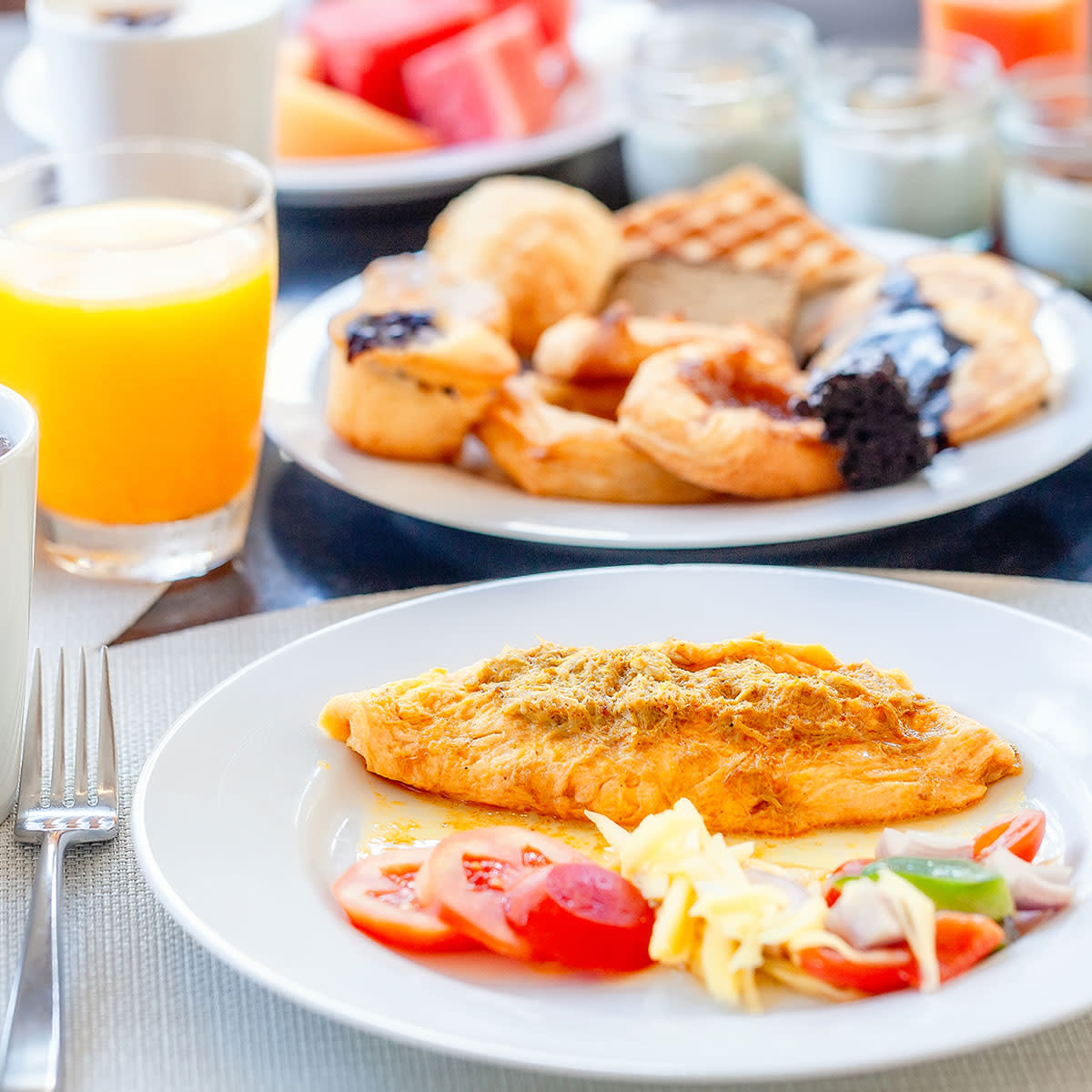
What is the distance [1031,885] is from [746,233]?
1.60 meters

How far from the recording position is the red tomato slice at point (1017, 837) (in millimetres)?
1182

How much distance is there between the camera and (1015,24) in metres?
3.16

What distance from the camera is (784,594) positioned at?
1.54 meters

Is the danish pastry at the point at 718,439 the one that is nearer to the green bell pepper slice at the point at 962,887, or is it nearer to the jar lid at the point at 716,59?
the green bell pepper slice at the point at 962,887

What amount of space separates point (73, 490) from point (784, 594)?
2.74ft

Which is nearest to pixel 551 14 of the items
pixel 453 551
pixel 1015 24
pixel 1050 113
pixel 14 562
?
pixel 1015 24

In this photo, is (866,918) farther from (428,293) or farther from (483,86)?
(483,86)

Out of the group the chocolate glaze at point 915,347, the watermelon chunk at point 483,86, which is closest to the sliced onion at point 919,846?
the chocolate glaze at point 915,347

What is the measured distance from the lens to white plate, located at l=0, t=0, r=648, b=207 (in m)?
2.68

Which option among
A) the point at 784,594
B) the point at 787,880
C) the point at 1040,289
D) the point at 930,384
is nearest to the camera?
the point at 787,880

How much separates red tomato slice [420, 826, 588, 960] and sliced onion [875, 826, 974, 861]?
23 centimetres

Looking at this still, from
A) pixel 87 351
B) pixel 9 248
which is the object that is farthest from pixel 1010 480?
pixel 9 248

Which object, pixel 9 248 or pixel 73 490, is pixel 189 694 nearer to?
pixel 73 490

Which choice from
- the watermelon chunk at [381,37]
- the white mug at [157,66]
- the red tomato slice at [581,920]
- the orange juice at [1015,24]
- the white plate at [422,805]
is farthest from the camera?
the orange juice at [1015,24]
